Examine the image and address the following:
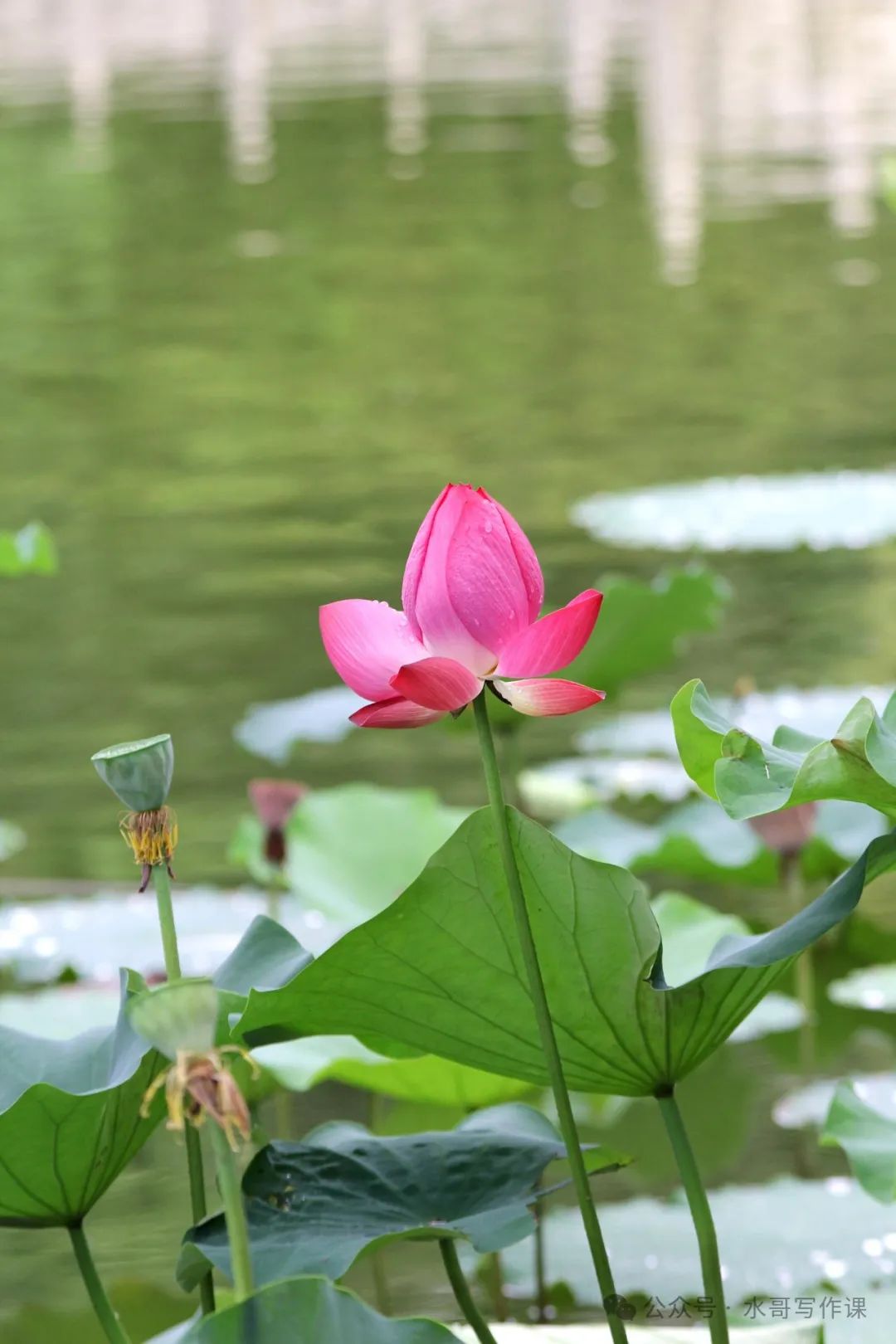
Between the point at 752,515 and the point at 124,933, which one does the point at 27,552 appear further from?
the point at 752,515

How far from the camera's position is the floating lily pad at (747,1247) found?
3.74 ft

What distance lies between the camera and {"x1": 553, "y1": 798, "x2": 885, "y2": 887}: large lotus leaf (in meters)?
1.67

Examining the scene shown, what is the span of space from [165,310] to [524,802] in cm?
415

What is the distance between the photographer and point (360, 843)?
1625 millimetres

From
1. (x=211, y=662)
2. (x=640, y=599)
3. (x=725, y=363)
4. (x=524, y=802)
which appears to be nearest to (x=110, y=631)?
(x=211, y=662)

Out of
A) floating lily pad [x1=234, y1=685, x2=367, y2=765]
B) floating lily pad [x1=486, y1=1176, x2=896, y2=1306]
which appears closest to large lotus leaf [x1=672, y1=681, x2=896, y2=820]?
floating lily pad [x1=486, y1=1176, x2=896, y2=1306]

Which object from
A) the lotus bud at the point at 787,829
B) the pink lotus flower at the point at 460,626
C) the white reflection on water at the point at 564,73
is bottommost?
the pink lotus flower at the point at 460,626

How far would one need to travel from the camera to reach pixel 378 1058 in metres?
1.25

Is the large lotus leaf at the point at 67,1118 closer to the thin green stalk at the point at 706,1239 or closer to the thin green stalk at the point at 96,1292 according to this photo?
the thin green stalk at the point at 96,1292

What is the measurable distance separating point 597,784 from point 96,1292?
1455 mm

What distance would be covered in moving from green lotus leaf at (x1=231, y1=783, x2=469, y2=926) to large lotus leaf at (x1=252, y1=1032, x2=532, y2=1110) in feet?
0.95

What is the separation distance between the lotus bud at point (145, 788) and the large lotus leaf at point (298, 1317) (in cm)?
13

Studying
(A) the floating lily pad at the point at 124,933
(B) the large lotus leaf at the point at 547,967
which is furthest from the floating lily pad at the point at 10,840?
(B) the large lotus leaf at the point at 547,967

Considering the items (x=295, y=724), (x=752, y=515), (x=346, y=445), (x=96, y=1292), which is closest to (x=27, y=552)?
(x=295, y=724)
